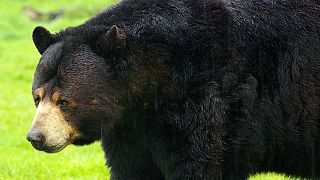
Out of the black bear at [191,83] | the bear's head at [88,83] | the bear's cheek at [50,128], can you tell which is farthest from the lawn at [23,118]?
the bear's cheek at [50,128]

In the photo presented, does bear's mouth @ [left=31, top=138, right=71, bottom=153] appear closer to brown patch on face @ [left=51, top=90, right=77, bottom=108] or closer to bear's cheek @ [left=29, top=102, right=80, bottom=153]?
bear's cheek @ [left=29, top=102, right=80, bottom=153]

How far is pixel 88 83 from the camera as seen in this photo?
492 centimetres

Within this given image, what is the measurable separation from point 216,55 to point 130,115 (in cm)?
82

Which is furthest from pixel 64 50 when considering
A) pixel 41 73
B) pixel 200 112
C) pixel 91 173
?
pixel 91 173

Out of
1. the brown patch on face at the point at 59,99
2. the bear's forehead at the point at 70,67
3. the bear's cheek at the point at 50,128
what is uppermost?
the bear's forehead at the point at 70,67

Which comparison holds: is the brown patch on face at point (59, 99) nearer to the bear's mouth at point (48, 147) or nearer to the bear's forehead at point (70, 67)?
the bear's forehead at point (70, 67)


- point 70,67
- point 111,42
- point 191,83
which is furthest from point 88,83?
point 191,83

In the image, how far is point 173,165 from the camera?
5.15 metres

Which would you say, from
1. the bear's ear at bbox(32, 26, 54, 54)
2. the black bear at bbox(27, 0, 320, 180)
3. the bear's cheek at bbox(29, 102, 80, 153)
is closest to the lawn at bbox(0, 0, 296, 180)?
the black bear at bbox(27, 0, 320, 180)

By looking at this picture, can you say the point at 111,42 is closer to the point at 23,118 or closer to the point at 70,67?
the point at 70,67

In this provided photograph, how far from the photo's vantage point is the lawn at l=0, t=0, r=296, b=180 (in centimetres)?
798

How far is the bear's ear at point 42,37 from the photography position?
513cm

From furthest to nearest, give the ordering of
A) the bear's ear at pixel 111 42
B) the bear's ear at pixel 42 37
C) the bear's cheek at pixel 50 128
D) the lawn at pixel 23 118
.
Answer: the lawn at pixel 23 118
the bear's ear at pixel 42 37
the bear's ear at pixel 111 42
the bear's cheek at pixel 50 128

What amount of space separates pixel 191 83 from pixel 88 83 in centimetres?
79
